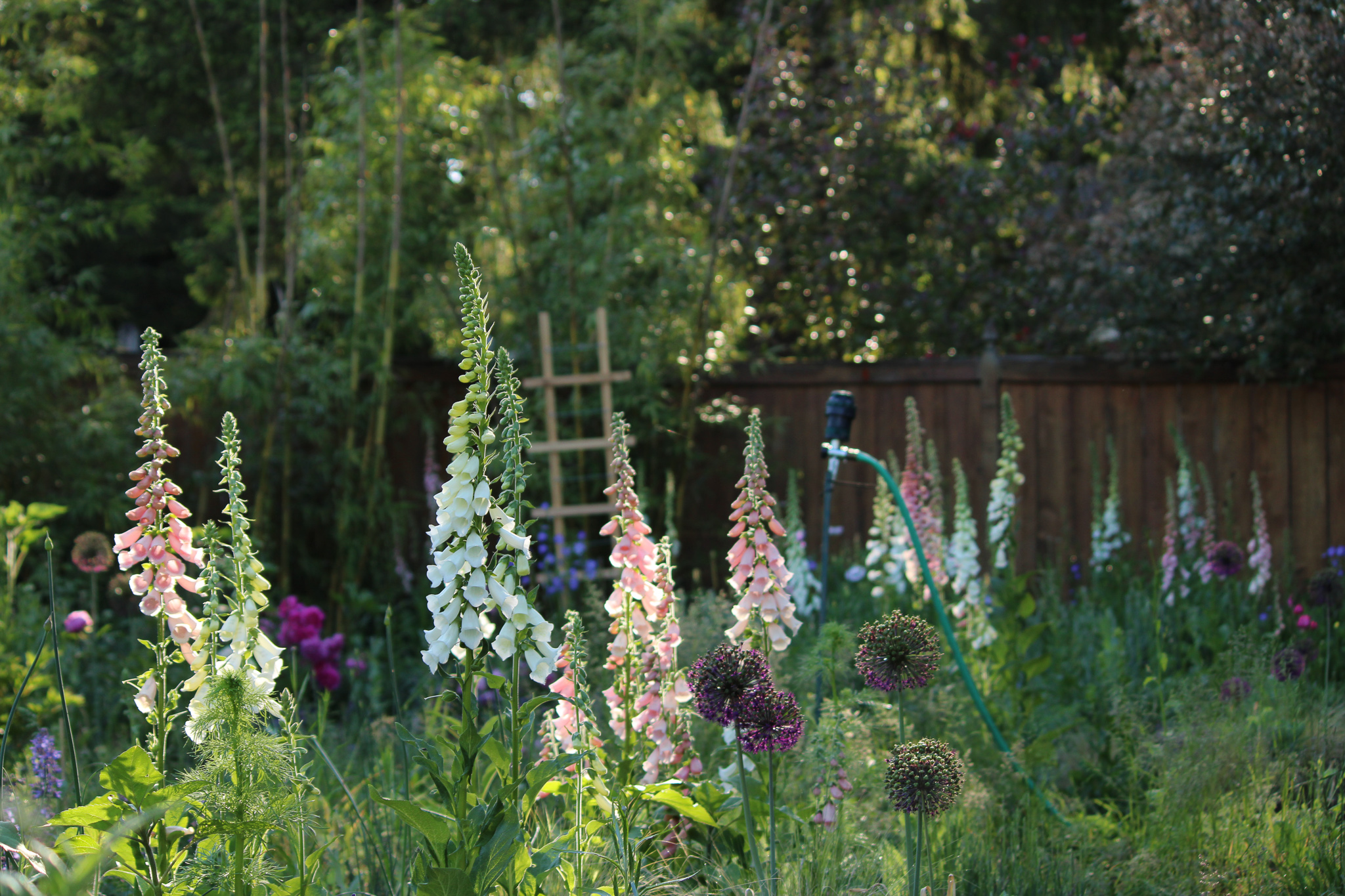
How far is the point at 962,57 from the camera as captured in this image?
10.6 metres

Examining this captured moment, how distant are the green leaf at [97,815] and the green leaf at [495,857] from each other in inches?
21.6

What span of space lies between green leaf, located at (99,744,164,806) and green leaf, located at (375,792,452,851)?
377 mm

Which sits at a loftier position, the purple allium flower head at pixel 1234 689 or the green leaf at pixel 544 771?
the green leaf at pixel 544 771

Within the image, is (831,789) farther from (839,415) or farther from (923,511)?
(923,511)

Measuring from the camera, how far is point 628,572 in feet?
7.05

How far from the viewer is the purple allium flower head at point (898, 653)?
2.10 meters

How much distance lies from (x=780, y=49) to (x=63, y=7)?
17.5 ft

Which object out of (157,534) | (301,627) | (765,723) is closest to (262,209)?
(301,627)

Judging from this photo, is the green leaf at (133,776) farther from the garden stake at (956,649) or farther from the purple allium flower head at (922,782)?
the garden stake at (956,649)

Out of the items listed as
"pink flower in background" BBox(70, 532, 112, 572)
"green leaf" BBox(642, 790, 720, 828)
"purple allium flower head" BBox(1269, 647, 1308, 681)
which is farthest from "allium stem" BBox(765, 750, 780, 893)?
"pink flower in background" BBox(70, 532, 112, 572)

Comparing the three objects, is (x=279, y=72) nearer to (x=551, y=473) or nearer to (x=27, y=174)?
(x=27, y=174)

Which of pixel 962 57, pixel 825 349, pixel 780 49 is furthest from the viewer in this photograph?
pixel 962 57

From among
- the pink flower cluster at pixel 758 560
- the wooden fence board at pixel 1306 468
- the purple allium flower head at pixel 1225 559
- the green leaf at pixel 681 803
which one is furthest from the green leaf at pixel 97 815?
the wooden fence board at pixel 1306 468

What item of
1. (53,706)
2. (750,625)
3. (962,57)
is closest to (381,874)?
(750,625)
